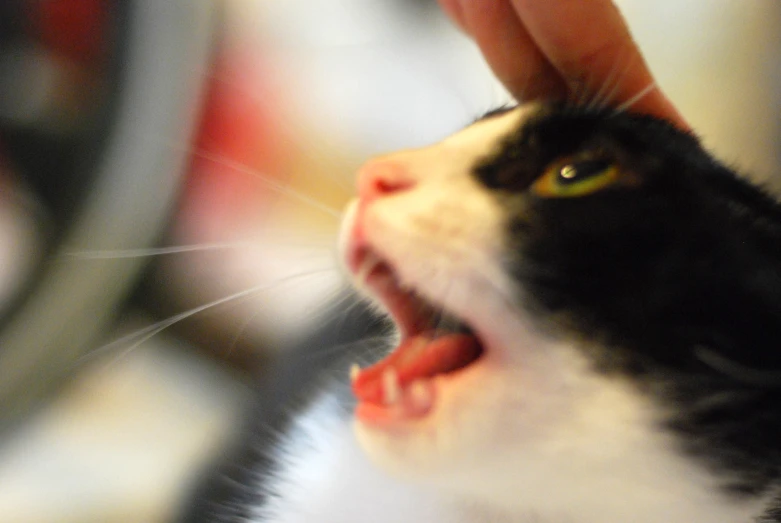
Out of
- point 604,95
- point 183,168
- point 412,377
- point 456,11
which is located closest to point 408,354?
point 412,377

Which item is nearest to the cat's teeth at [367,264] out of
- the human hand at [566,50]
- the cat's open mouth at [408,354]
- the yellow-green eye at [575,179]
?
the cat's open mouth at [408,354]

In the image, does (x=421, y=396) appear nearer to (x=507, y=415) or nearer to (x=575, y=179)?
(x=507, y=415)

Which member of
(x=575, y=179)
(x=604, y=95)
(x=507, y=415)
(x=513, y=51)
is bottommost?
(x=507, y=415)

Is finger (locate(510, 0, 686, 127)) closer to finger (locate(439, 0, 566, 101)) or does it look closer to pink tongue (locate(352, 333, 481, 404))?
finger (locate(439, 0, 566, 101))

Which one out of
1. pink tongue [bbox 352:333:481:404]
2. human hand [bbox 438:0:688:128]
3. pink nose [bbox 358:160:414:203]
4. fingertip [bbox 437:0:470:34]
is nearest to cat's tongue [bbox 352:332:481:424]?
pink tongue [bbox 352:333:481:404]

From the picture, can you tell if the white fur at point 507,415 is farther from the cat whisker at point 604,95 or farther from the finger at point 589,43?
the finger at point 589,43

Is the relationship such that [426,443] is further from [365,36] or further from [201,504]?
[365,36]

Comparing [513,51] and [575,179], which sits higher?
[513,51]

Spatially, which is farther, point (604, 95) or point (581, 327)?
point (604, 95)
